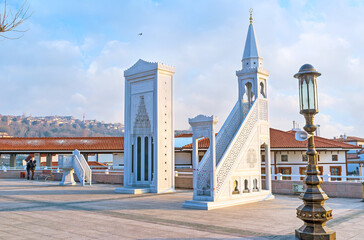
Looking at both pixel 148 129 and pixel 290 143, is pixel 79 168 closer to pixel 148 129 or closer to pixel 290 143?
pixel 148 129

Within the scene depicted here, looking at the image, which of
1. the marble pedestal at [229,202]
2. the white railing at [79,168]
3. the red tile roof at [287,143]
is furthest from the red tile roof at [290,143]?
the marble pedestal at [229,202]

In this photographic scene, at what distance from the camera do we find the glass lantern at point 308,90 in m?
6.10

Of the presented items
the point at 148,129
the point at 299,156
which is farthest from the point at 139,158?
the point at 299,156

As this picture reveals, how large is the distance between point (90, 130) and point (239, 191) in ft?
530

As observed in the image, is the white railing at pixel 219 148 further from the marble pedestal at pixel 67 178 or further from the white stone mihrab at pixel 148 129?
the marble pedestal at pixel 67 178

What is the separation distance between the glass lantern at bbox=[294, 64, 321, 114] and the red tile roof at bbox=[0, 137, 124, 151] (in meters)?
26.7

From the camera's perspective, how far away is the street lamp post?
18.6ft

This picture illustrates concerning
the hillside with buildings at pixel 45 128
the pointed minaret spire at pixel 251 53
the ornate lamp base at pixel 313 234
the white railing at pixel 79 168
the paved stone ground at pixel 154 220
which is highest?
the hillside with buildings at pixel 45 128

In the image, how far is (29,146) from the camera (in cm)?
3181

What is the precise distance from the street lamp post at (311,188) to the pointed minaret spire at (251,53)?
26.4 feet

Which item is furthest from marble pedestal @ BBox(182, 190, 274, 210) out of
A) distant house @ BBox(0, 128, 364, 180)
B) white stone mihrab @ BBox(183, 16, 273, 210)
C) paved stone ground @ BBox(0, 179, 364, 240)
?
distant house @ BBox(0, 128, 364, 180)

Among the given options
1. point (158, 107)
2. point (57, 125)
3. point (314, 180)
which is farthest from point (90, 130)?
point (314, 180)

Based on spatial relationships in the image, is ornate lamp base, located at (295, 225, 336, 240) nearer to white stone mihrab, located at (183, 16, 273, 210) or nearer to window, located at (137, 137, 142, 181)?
white stone mihrab, located at (183, 16, 273, 210)

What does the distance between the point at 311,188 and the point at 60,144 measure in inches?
1188
